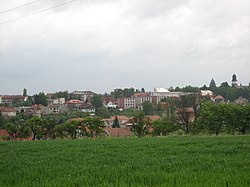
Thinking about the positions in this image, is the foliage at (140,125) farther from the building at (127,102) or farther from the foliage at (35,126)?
the building at (127,102)

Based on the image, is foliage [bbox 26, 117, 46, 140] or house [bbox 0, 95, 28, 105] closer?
foliage [bbox 26, 117, 46, 140]

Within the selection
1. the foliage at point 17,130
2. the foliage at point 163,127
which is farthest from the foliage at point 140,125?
the foliage at point 17,130

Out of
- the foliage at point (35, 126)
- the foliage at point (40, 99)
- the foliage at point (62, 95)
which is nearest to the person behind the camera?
the foliage at point (35, 126)

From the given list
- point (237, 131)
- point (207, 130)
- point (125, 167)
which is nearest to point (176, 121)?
point (207, 130)

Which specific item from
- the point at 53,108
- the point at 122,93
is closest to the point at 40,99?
the point at 53,108

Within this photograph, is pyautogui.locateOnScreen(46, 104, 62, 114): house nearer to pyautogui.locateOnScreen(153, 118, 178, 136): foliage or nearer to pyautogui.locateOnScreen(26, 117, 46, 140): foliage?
pyautogui.locateOnScreen(26, 117, 46, 140): foliage

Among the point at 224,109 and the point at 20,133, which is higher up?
the point at 224,109

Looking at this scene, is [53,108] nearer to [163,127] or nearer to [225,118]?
[163,127]

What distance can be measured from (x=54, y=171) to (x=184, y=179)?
14.4 feet

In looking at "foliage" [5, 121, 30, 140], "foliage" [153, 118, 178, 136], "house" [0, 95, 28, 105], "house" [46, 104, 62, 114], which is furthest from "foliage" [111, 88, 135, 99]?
"foliage" [5, 121, 30, 140]

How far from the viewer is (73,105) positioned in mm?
125875

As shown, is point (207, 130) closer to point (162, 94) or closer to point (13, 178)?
point (13, 178)

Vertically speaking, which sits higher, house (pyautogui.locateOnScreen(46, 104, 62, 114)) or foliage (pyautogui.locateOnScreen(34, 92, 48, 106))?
foliage (pyautogui.locateOnScreen(34, 92, 48, 106))

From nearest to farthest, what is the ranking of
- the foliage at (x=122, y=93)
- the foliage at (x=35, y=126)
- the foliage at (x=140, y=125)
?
the foliage at (x=35, y=126), the foliage at (x=140, y=125), the foliage at (x=122, y=93)
